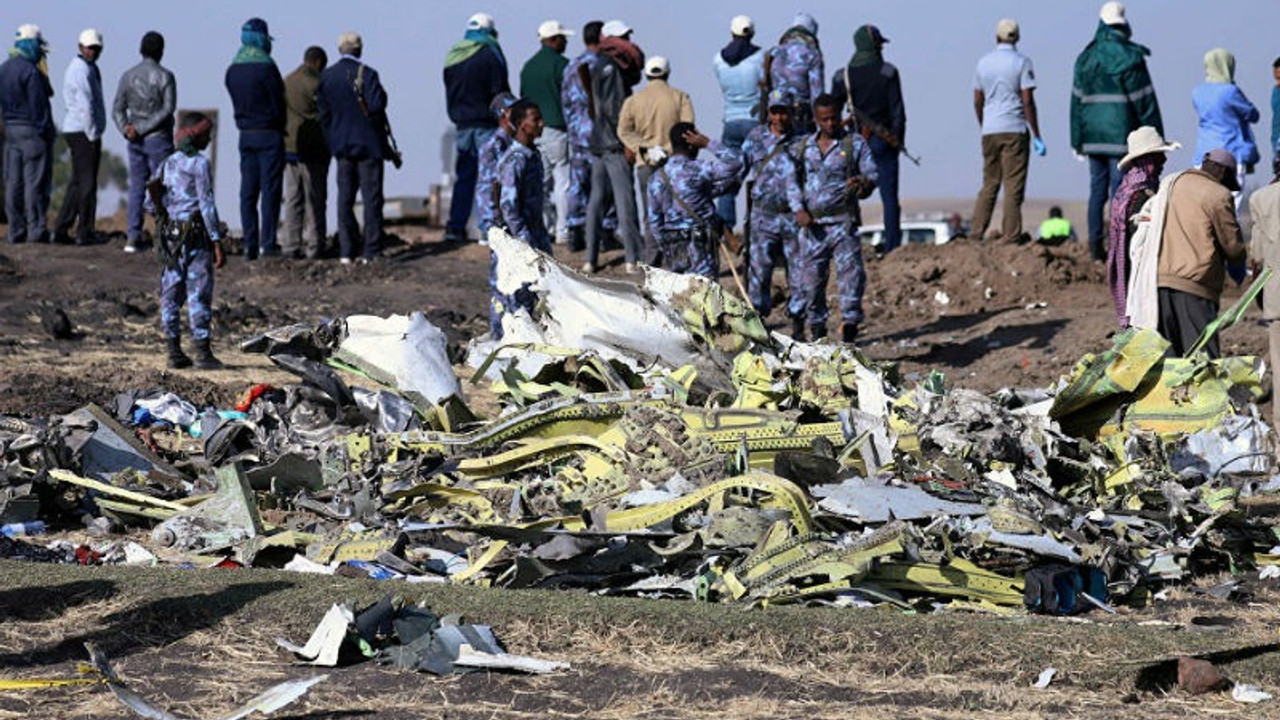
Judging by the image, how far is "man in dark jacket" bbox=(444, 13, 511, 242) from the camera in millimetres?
19859

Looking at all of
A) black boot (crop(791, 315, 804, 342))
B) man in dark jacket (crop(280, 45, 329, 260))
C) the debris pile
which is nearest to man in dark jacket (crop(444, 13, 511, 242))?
man in dark jacket (crop(280, 45, 329, 260))

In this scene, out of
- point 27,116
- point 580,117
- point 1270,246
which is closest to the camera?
point 1270,246

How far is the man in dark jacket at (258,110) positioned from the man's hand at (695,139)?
600 cm

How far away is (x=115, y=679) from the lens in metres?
6.16

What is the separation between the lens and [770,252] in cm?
1591

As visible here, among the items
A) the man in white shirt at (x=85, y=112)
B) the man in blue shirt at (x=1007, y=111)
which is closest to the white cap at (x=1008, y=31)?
the man in blue shirt at (x=1007, y=111)

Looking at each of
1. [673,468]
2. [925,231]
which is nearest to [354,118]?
[673,468]

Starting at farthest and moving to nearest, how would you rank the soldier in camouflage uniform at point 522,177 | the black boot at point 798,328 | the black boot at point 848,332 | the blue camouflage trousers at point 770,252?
the black boot at point 798,328 → the black boot at point 848,332 → the blue camouflage trousers at point 770,252 → the soldier in camouflage uniform at point 522,177

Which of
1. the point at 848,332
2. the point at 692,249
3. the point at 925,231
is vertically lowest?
the point at 925,231

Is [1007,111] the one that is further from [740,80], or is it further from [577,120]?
[577,120]

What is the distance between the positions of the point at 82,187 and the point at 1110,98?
10.7 meters

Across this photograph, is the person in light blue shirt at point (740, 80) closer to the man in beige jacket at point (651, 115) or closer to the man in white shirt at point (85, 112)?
the man in beige jacket at point (651, 115)

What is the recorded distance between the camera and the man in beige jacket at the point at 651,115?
58.6ft

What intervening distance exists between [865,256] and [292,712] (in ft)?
53.3
